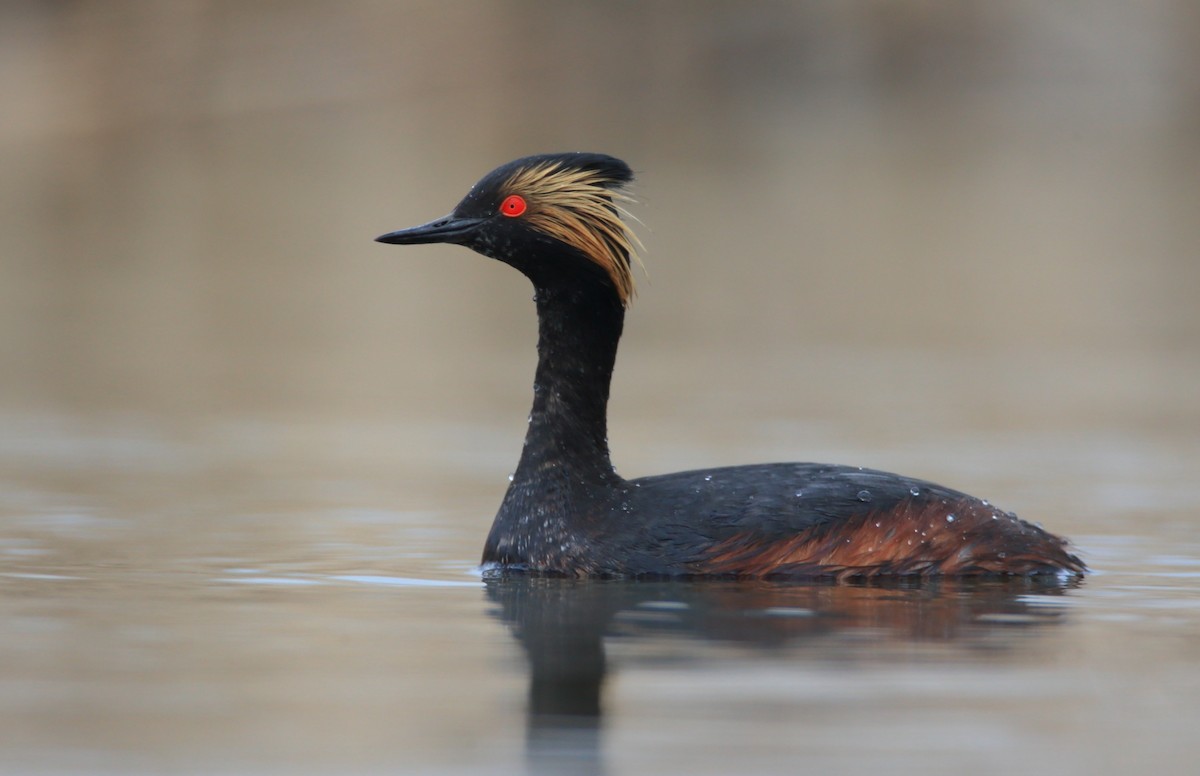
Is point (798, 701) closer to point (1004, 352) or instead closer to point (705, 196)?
point (1004, 352)

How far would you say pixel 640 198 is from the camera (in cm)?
1114

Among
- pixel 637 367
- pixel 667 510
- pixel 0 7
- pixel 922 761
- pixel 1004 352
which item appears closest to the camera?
pixel 922 761

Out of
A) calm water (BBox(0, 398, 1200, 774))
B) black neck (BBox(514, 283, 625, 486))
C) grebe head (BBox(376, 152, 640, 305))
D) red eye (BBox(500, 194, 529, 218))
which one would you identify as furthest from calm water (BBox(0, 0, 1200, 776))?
red eye (BBox(500, 194, 529, 218))

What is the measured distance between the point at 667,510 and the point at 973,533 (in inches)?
51.2

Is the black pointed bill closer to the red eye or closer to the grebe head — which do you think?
the grebe head

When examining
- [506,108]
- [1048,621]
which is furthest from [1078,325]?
[506,108]

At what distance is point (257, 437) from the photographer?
1480cm

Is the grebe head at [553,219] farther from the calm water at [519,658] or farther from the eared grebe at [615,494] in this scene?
the calm water at [519,658]

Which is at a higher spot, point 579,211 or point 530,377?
point 530,377

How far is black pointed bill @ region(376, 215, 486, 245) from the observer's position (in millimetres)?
9766

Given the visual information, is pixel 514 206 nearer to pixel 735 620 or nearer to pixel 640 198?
pixel 640 198

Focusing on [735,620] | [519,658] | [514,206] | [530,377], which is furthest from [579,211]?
[530,377]

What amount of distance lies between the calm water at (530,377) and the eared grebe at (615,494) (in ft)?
0.82

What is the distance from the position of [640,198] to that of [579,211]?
3.99 ft
